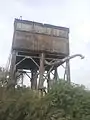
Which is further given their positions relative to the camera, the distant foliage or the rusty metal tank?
the rusty metal tank


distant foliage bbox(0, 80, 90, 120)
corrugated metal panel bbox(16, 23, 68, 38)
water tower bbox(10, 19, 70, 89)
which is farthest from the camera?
corrugated metal panel bbox(16, 23, 68, 38)

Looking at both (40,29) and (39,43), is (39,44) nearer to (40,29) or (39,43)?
(39,43)

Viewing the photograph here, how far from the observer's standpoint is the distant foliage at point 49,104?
13484 millimetres

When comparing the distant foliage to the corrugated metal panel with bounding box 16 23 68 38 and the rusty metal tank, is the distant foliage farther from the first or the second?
the corrugated metal panel with bounding box 16 23 68 38

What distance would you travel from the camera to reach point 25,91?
15523 millimetres

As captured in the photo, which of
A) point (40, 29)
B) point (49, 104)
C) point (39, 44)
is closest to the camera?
point (49, 104)

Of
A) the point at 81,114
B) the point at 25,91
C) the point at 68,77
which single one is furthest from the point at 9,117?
the point at 68,77

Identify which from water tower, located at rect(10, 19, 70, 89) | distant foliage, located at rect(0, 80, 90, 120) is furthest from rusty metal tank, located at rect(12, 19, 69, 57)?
distant foliage, located at rect(0, 80, 90, 120)

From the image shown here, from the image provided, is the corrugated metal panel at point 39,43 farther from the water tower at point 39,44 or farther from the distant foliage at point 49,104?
the distant foliage at point 49,104

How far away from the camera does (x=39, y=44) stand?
75.9ft

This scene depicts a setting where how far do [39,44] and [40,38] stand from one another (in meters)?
0.59

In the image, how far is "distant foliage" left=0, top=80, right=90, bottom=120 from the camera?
13.5 m

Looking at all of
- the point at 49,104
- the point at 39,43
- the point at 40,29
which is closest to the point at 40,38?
the point at 39,43

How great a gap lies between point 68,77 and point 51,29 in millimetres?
4723
